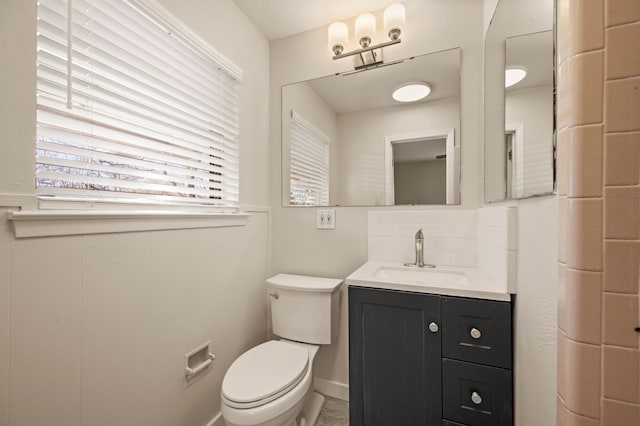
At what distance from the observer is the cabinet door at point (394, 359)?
45.0 inches

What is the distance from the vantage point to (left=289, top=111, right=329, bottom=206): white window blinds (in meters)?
1.86

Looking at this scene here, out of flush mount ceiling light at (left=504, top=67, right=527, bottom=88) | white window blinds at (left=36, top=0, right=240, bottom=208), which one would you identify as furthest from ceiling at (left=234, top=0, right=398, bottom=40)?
flush mount ceiling light at (left=504, top=67, right=527, bottom=88)

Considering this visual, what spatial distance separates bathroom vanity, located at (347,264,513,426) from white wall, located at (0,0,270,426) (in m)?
0.75

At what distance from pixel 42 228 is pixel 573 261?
4.29ft

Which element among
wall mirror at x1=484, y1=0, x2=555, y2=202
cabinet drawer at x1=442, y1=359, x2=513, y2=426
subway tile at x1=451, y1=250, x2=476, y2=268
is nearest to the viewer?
wall mirror at x1=484, y1=0, x2=555, y2=202

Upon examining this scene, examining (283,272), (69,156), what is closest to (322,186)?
(283,272)

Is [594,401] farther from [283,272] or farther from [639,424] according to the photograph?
[283,272]

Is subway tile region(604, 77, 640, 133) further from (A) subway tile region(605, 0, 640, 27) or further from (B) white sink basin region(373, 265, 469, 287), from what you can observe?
(B) white sink basin region(373, 265, 469, 287)

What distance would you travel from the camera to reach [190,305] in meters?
1.31

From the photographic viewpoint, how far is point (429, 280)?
131 cm

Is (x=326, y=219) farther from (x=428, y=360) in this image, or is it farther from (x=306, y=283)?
(x=428, y=360)

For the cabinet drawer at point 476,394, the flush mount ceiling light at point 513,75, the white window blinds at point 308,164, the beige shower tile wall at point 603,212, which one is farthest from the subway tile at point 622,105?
the white window blinds at point 308,164

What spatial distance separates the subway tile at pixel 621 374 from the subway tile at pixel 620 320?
14 mm

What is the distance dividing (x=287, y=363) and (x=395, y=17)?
6.38ft
